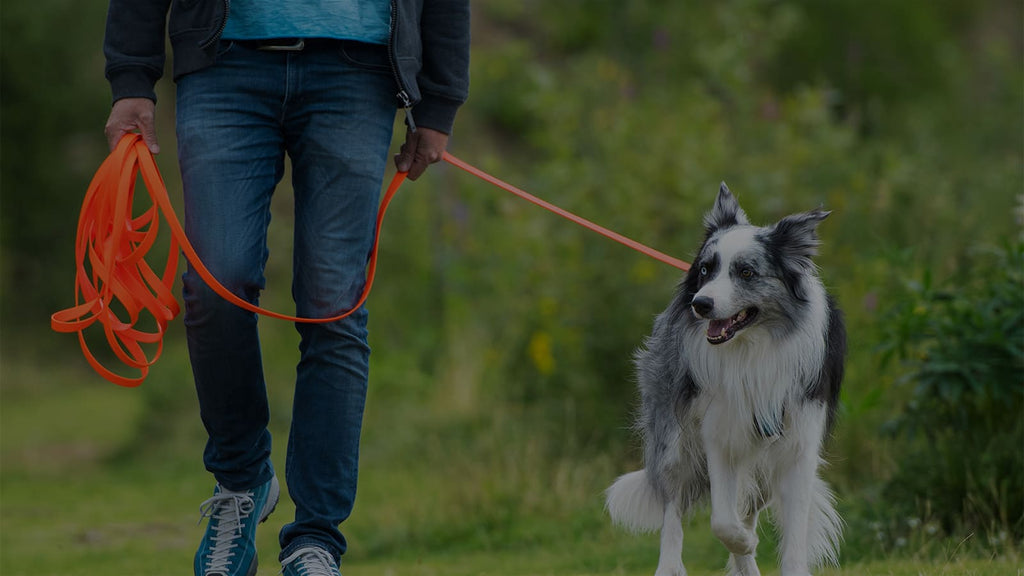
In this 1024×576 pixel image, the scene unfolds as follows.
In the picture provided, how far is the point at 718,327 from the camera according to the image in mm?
3445

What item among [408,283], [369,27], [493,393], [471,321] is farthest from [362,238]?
[408,283]

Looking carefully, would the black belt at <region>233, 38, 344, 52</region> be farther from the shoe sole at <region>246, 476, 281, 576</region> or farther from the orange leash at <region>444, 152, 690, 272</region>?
the shoe sole at <region>246, 476, 281, 576</region>

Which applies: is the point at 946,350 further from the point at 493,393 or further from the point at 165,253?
the point at 165,253

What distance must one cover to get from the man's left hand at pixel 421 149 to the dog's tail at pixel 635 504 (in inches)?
48.1

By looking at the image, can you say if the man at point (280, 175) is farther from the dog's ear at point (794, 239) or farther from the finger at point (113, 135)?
the dog's ear at point (794, 239)

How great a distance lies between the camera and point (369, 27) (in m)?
3.22

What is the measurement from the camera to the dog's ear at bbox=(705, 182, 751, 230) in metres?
3.69

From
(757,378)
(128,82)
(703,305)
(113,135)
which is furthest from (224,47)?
(757,378)

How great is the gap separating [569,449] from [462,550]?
1.04m

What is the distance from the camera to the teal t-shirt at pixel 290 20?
3141 millimetres

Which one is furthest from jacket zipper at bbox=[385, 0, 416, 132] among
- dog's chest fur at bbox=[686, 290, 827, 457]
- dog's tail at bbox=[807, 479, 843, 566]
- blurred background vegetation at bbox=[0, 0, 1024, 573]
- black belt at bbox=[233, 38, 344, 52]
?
blurred background vegetation at bbox=[0, 0, 1024, 573]

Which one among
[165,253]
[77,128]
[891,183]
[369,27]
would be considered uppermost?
[369,27]

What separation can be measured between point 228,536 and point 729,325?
150cm

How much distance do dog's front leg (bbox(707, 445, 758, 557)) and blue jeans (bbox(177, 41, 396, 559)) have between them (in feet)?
3.34
